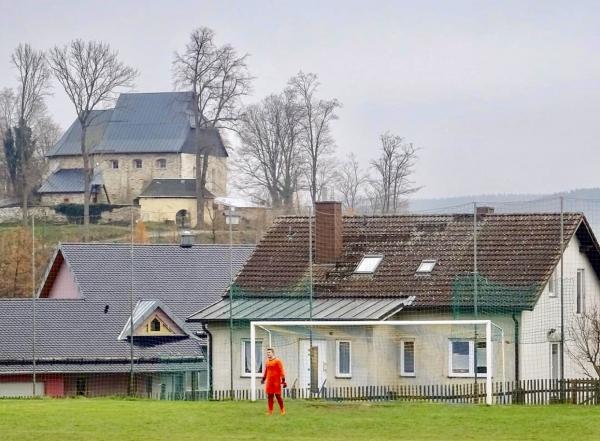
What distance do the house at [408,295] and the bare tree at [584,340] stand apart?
11.1 inches

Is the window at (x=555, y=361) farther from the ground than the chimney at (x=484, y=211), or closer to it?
closer to it

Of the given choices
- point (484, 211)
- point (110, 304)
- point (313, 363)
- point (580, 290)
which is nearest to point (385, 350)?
point (313, 363)

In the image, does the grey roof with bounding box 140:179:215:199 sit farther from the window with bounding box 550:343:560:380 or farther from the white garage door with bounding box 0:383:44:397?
the window with bounding box 550:343:560:380

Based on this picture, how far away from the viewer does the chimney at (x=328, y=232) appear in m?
45.2

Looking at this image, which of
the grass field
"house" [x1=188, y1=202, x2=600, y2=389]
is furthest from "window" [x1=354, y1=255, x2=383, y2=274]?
the grass field

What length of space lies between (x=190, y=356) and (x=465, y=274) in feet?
41.6

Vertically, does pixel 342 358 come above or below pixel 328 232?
below

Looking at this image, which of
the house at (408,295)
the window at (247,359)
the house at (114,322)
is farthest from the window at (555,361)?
the house at (114,322)

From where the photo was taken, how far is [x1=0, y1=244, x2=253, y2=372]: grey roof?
49.6 meters

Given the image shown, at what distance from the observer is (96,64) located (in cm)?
9981

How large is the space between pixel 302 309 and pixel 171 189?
68.7 m

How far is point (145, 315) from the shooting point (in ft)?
169

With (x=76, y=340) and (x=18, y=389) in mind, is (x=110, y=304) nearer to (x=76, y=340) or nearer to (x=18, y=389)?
(x=76, y=340)

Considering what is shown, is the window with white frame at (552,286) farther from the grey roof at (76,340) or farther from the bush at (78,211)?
the bush at (78,211)
